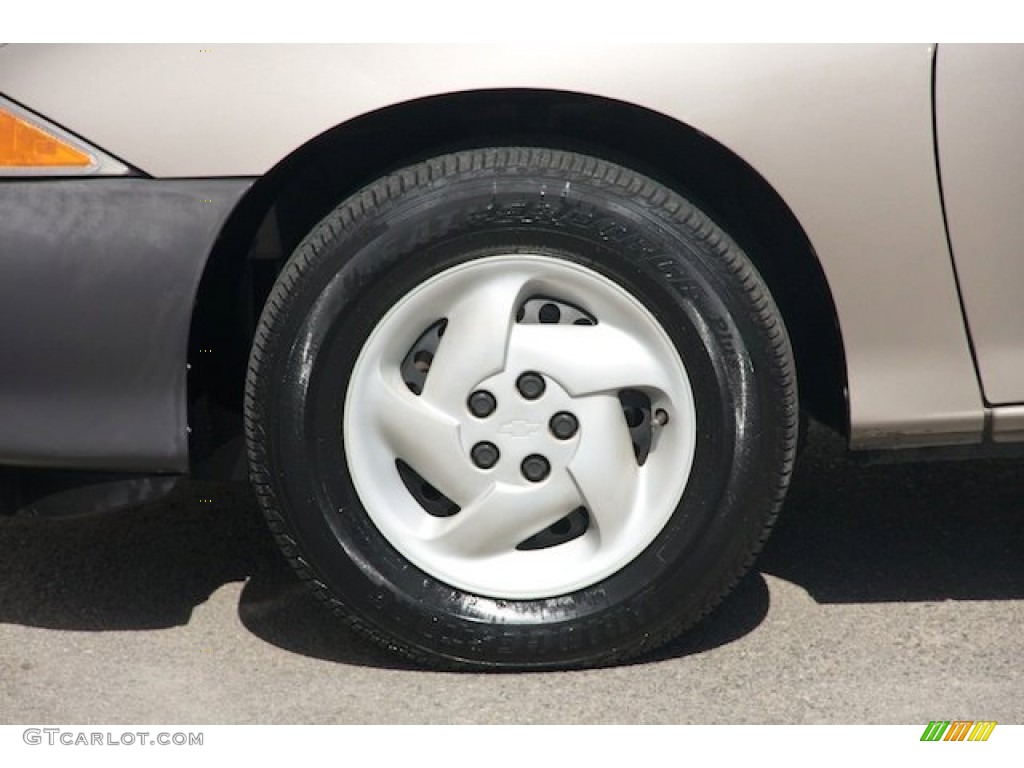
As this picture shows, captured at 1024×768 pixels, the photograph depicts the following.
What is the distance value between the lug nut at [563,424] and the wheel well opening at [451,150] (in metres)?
0.43

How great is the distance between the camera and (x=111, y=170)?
2.82 meters

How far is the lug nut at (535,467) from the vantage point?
2959 mm

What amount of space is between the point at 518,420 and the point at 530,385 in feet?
0.21

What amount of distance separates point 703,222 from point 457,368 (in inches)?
19.1

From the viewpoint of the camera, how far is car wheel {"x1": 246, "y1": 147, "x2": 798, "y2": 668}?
2889 millimetres

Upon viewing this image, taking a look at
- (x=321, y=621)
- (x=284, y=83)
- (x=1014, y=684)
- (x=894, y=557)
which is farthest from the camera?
(x=894, y=557)

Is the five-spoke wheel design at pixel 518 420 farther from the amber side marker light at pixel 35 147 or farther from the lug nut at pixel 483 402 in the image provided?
the amber side marker light at pixel 35 147

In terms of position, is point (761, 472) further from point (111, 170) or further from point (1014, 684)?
point (111, 170)

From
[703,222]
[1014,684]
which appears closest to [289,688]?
[703,222]

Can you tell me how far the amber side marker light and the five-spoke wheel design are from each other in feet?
1.89

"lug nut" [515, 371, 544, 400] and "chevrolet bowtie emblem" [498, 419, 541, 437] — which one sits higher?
"lug nut" [515, 371, 544, 400]
